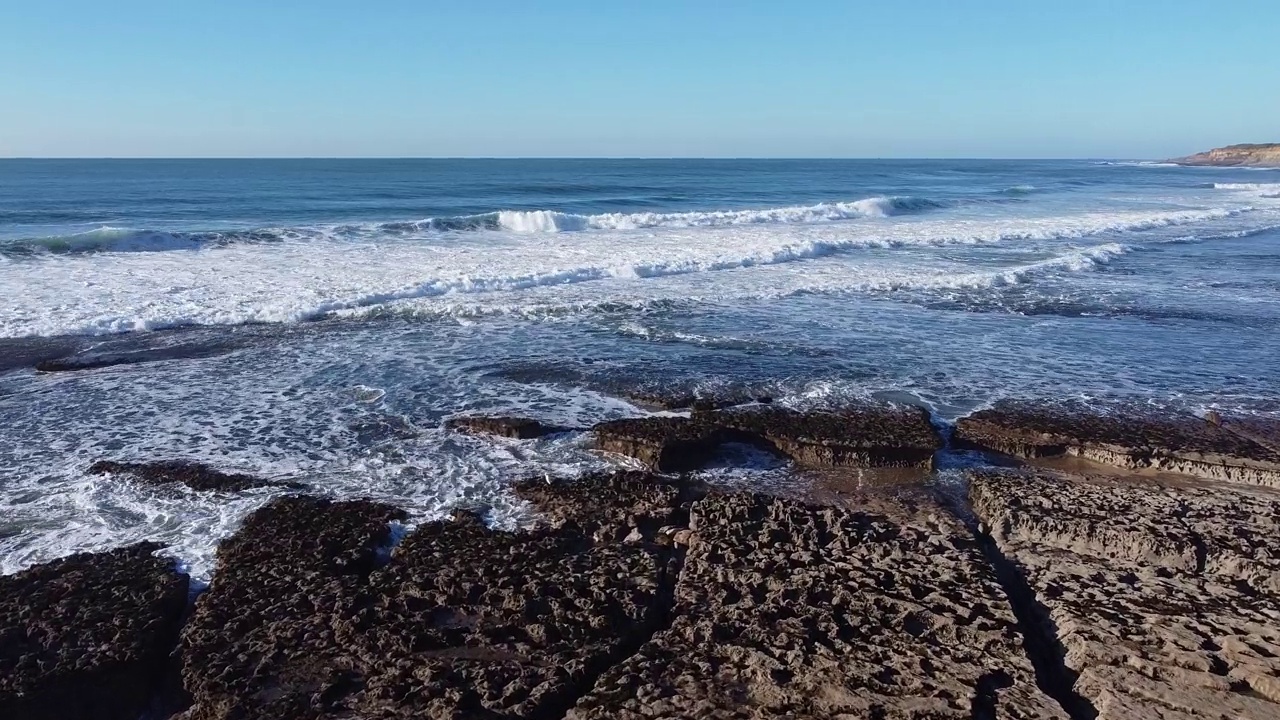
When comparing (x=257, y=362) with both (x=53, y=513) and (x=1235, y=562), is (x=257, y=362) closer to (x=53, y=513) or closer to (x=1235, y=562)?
(x=53, y=513)

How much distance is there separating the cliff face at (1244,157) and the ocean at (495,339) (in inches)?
4486

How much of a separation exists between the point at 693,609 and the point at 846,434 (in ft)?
13.1

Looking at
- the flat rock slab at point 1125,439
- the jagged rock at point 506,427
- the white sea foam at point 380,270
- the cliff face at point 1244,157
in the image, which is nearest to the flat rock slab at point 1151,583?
the flat rock slab at point 1125,439

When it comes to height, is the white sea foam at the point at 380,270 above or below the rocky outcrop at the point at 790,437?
above

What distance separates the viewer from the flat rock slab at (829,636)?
4.96 m

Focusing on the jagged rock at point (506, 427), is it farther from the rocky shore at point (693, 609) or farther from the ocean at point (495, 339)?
the rocky shore at point (693, 609)

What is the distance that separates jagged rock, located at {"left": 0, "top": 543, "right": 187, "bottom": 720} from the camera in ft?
17.1

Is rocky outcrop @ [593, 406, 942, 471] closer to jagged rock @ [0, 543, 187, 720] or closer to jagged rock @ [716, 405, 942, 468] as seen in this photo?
jagged rock @ [716, 405, 942, 468]

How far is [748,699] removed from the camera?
5.01 metres

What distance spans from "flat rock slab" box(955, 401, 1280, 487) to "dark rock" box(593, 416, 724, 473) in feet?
9.20

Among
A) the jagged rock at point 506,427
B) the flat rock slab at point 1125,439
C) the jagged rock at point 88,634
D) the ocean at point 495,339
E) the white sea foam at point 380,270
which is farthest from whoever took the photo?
the white sea foam at point 380,270

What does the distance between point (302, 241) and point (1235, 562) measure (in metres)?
26.0

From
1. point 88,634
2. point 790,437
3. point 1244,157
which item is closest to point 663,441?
point 790,437

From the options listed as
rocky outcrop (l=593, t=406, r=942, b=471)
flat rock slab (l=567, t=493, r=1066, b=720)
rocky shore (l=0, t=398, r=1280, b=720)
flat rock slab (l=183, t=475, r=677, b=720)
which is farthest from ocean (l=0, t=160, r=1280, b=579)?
flat rock slab (l=567, t=493, r=1066, b=720)
